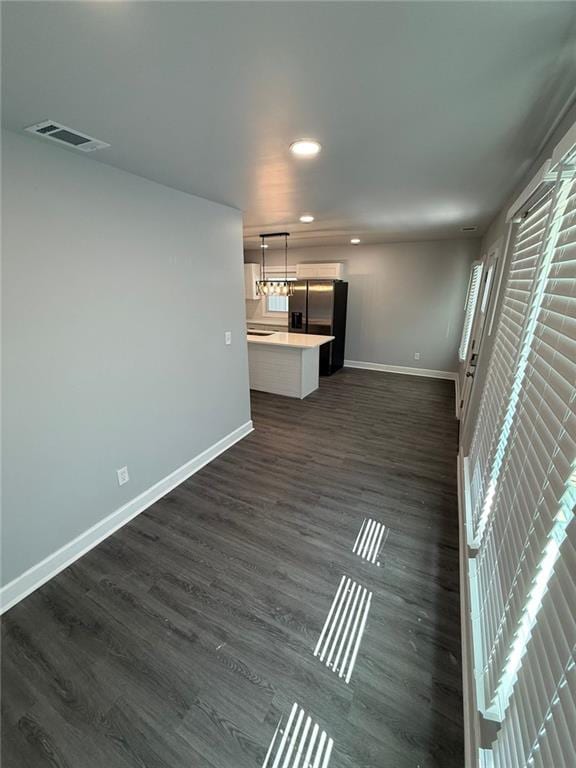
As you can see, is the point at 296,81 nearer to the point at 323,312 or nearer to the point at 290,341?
the point at 290,341

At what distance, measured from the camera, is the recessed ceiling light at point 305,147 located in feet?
5.14

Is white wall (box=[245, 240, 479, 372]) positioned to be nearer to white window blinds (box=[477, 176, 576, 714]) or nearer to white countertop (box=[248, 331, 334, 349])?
white countertop (box=[248, 331, 334, 349])

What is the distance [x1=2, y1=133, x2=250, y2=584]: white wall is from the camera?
1.63 meters

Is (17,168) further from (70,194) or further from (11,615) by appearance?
(11,615)

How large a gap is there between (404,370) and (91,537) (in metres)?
5.60

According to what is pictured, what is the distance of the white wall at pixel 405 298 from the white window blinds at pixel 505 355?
3.92 m

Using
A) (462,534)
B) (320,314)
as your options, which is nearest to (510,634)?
(462,534)

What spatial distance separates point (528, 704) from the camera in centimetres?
75

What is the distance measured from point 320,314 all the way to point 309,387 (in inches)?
64.9

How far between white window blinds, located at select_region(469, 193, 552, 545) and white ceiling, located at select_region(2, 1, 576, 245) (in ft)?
1.51

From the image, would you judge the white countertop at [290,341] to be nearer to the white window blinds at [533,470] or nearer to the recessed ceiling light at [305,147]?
the recessed ceiling light at [305,147]

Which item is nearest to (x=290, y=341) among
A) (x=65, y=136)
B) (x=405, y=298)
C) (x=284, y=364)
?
(x=284, y=364)

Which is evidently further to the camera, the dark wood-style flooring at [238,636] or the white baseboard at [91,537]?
the white baseboard at [91,537]

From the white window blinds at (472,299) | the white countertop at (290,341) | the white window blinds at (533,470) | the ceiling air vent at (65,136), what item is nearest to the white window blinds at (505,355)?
the white window blinds at (533,470)
